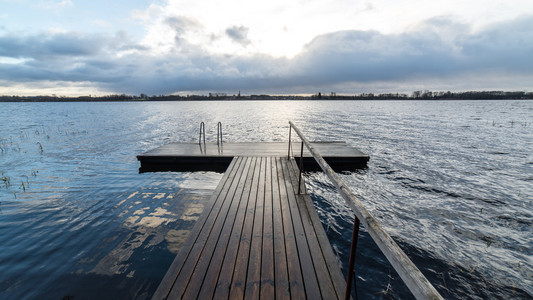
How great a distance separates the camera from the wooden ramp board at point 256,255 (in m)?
2.93

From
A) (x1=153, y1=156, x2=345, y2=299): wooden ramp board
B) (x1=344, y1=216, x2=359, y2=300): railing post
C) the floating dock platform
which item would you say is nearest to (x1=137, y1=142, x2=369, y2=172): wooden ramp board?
the floating dock platform

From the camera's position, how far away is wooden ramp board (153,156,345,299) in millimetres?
2926

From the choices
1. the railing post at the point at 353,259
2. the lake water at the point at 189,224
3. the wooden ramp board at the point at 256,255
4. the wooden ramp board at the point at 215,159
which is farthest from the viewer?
the wooden ramp board at the point at 215,159

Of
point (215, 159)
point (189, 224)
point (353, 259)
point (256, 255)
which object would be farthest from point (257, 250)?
point (215, 159)

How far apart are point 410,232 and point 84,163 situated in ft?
50.2

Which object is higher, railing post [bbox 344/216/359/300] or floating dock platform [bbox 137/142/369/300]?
railing post [bbox 344/216/359/300]

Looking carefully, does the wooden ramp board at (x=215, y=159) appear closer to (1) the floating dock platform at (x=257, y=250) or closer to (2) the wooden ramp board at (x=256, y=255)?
(1) the floating dock platform at (x=257, y=250)

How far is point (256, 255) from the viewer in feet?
11.8

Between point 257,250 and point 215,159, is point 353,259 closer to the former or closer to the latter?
point 257,250

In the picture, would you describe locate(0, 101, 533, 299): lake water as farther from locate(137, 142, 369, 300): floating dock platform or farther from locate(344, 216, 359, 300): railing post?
locate(344, 216, 359, 300): railing post

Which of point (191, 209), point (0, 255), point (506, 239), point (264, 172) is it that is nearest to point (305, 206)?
point (264, 172)

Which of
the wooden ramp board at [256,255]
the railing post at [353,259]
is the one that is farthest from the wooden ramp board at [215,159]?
the railing post at [353,259]

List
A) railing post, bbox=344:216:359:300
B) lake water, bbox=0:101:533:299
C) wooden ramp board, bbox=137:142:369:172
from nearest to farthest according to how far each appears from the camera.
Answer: railing post, bbox=344:216:359:300 < lake water, bbox=0:101:533:299 < wooden ramp board, bbox=137:142:369:172

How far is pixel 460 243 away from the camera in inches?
232
